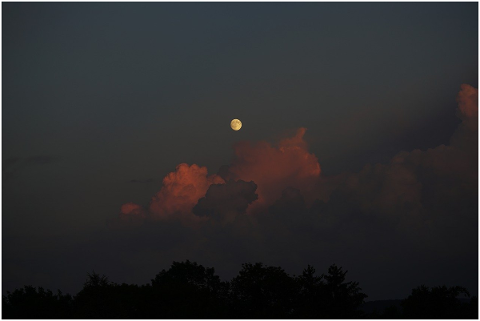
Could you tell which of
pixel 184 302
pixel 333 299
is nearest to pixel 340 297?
pixel 333 299

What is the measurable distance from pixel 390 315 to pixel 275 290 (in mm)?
15714

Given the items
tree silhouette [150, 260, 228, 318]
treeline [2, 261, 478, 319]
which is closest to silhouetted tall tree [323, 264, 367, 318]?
treeline [2, 261, 478, 319]

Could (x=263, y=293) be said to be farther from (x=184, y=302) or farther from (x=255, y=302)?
(x=184, y=302)

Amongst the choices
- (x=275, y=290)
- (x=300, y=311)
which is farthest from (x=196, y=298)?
(x=300, y=311)

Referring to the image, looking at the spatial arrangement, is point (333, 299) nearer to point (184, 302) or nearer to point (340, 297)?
point (340, 297)

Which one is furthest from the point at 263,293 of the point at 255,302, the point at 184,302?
the point at 184,302

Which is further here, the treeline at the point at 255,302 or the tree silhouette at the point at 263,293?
the tree silhouette at the point at 263,293

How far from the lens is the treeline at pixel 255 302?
64.8 meters

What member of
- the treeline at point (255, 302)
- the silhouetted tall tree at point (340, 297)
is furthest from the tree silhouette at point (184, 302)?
the silhouetted tall tree at point (340, 297)

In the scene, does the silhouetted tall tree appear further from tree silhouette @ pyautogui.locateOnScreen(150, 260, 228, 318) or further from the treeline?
tree silhouette @ pyautogui.locateOnScreen(150, 260, 228, 318)

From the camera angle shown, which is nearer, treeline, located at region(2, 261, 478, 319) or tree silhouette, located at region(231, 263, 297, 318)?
treeline, located at region(2, 261, 478, 319)

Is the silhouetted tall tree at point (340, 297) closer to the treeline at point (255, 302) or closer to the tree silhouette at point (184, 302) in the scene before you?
the treeline at point (255, 302)

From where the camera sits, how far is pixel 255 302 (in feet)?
253

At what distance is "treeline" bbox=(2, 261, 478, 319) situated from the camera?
212 ft
